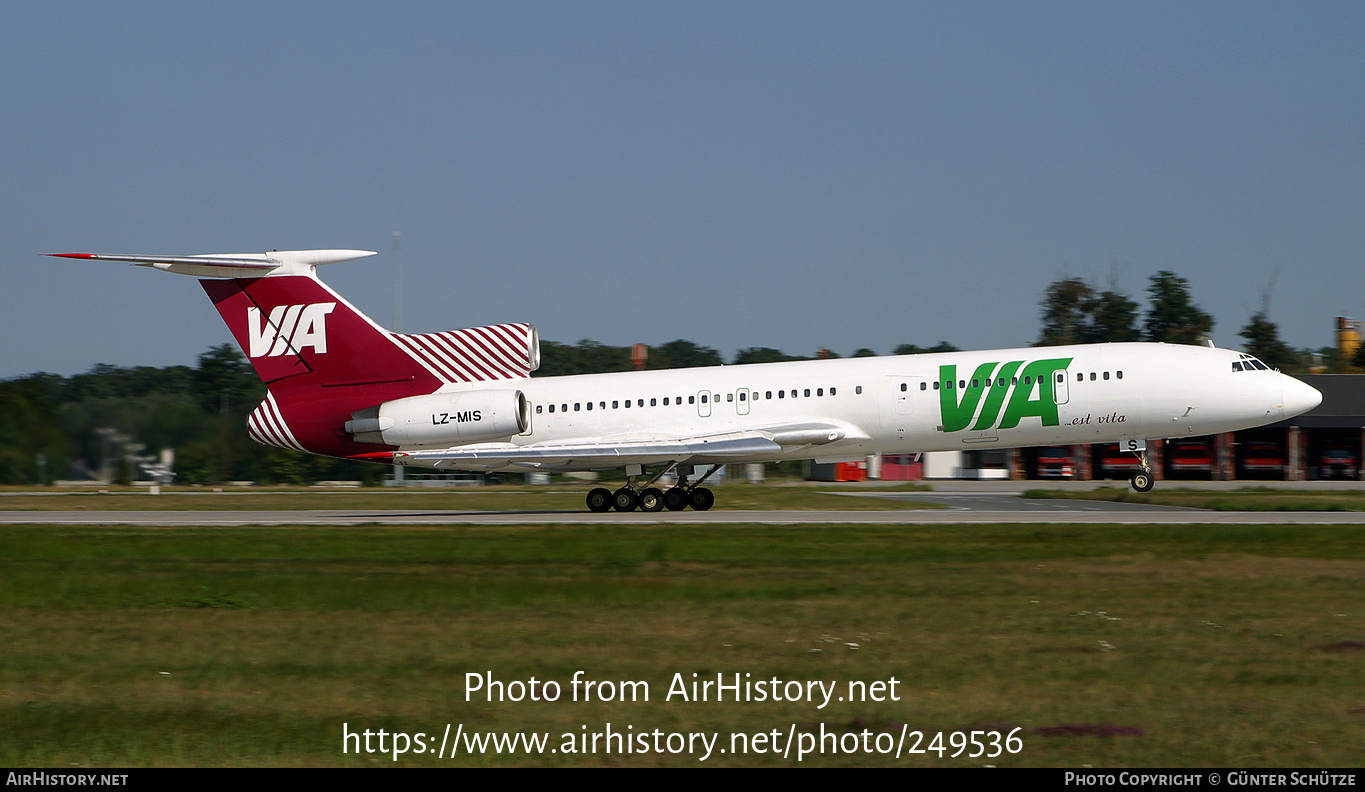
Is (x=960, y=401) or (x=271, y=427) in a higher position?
(x=960, y=401)

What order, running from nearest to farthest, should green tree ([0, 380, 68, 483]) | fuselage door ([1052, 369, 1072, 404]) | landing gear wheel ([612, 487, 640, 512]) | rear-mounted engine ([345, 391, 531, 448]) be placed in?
fuselage door ([1052, 369, 1072, 404]), rear-mounted engine ([345, 391, 531, 448]), landing gear wheel ([612, 487, 640, 512]), green tree ([0, 380, 68, 483])

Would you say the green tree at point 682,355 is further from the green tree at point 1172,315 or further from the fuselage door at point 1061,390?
the fuselage door at point 1061,390

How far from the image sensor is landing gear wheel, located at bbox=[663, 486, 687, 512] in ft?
102

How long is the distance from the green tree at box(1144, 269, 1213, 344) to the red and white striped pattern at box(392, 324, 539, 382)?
224ft

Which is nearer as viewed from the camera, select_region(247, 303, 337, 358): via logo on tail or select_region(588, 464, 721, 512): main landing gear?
select_region(588, 464, 721, 512): main landing gear

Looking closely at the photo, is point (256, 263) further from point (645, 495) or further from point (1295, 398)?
point (1295, 398)

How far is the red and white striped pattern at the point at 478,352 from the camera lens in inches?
1229

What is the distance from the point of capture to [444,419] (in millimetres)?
30109

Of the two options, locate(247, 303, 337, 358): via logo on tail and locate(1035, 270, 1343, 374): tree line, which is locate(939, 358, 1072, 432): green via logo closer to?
locate(247, 303, 337, 358): via logo on tail

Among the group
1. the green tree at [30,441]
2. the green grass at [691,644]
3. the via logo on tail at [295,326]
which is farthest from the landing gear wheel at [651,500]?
the green tree at [30,441]

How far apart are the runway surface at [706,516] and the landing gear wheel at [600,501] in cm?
23

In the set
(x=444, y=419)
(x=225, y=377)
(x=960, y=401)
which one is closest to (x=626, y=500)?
(x=444, y=419)

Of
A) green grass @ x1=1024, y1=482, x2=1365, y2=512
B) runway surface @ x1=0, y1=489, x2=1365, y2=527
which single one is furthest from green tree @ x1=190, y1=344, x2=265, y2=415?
green grass @ x1=1024, y1=482, x2=1365, y2=512

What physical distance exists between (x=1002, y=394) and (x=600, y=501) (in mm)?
10439
